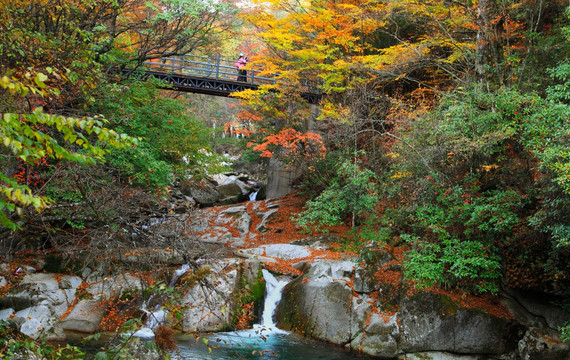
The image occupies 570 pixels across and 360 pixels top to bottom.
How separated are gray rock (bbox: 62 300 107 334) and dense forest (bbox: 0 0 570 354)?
1963 millimetres

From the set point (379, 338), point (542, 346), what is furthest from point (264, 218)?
point (542, 346)

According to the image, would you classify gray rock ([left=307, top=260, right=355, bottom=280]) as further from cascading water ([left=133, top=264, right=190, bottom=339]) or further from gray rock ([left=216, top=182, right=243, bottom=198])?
gray rock ([left=216, top=182, right=243, bottom=198])

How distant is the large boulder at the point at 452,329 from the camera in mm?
8953

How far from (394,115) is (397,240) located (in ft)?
17.0

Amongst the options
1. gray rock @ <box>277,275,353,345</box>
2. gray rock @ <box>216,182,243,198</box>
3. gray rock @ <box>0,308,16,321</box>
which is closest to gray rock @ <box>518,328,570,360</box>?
gray rock @ <box>277,275,353,345</box>

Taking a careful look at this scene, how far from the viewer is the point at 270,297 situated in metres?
11.6

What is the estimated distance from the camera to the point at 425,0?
13742 mm

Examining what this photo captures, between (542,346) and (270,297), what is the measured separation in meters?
6.54

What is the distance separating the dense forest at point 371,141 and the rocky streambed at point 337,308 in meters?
0.64

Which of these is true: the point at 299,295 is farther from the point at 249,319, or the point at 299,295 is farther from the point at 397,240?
the point at 397,240

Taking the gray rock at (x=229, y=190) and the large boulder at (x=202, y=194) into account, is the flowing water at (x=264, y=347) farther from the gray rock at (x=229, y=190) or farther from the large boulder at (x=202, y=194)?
the gray rock at (x=229, y=190)

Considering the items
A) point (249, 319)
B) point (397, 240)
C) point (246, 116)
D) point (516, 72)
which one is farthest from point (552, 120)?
point (246, 116)

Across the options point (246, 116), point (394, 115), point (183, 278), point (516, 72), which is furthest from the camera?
point (246, 116)

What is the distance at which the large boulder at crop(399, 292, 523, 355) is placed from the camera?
895cm
